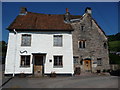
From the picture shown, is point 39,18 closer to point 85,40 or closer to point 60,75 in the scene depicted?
point 85,40

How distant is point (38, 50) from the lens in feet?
51.9

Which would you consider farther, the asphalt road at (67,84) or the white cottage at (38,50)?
the white cottage at (38,50)

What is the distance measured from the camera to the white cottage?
611 inches

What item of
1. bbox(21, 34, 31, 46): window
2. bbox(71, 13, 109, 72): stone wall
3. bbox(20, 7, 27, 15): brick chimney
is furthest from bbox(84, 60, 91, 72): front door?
bbox(20, 7, 27, 15): brick chimney

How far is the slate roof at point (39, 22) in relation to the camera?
16.4m

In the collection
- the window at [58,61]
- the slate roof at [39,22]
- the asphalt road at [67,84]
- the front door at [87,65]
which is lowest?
the asphalt road at [67,84]

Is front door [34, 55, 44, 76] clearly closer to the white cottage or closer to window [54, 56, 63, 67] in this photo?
the white cottage

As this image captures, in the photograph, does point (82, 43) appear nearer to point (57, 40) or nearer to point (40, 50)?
point (57, 40)

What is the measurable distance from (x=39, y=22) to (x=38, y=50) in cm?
448

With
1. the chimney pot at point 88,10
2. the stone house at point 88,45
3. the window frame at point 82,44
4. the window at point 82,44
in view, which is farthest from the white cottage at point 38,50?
the chimney pot at point 88,10

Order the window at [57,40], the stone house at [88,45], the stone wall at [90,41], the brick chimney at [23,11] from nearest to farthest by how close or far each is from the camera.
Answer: the window at [57,40]
the stone house at [88,45]
the stone wall at [90,41]
the brick chimney at [23,11]

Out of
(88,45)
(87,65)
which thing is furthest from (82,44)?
(87,65)

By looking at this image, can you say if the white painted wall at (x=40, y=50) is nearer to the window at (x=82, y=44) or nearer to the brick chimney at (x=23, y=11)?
the window at (x=82, y=44)

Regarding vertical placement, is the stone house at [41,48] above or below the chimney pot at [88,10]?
below
